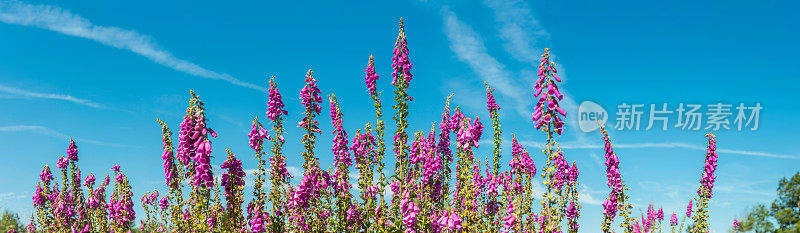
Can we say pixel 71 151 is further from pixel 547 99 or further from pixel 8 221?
pixel 8 221

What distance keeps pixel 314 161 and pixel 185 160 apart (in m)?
2.07

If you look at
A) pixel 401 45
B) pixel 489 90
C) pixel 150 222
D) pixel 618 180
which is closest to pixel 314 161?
pixel 401 45

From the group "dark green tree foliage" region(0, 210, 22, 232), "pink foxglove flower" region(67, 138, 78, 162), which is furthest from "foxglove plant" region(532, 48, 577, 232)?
"dark green tree foliage" region(0, 210, 22, 232)

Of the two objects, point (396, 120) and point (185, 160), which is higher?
point (396, 120)

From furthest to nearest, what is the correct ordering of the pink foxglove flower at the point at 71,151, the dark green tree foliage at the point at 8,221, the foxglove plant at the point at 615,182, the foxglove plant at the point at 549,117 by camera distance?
the dark green tree foliage at the point at 8,221 < the pink foxglove flower at the point at 71,151 < the foxglove plant at the point at 615,182 < the foxglove plant at the point at 549,117

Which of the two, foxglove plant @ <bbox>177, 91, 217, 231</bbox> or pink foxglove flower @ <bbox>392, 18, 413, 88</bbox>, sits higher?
pink foxglove flower @ <bbox>392, 18, 413, 88</bbox>

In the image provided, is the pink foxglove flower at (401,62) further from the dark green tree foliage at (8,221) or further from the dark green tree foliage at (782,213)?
the dark green tree foliage at (8,221)

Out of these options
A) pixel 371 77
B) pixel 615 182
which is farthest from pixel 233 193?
pixel 615 182

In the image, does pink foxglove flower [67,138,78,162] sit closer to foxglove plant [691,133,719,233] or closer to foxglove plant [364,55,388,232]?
foxglove plant [364,55,388,232]

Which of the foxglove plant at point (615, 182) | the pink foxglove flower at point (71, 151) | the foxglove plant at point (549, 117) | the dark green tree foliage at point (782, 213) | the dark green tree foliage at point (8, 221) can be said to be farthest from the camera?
the dark green tree foliage at point (8, 221)

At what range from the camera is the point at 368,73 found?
31.1ft

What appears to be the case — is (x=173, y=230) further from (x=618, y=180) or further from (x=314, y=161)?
(x=618, y=180)

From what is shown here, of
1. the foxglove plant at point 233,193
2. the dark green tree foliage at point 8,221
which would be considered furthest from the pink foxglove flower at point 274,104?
the dark green tree foliage at point 8,221

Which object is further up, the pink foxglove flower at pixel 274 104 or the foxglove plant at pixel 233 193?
the pink foxglove flower at pixel 274 104
